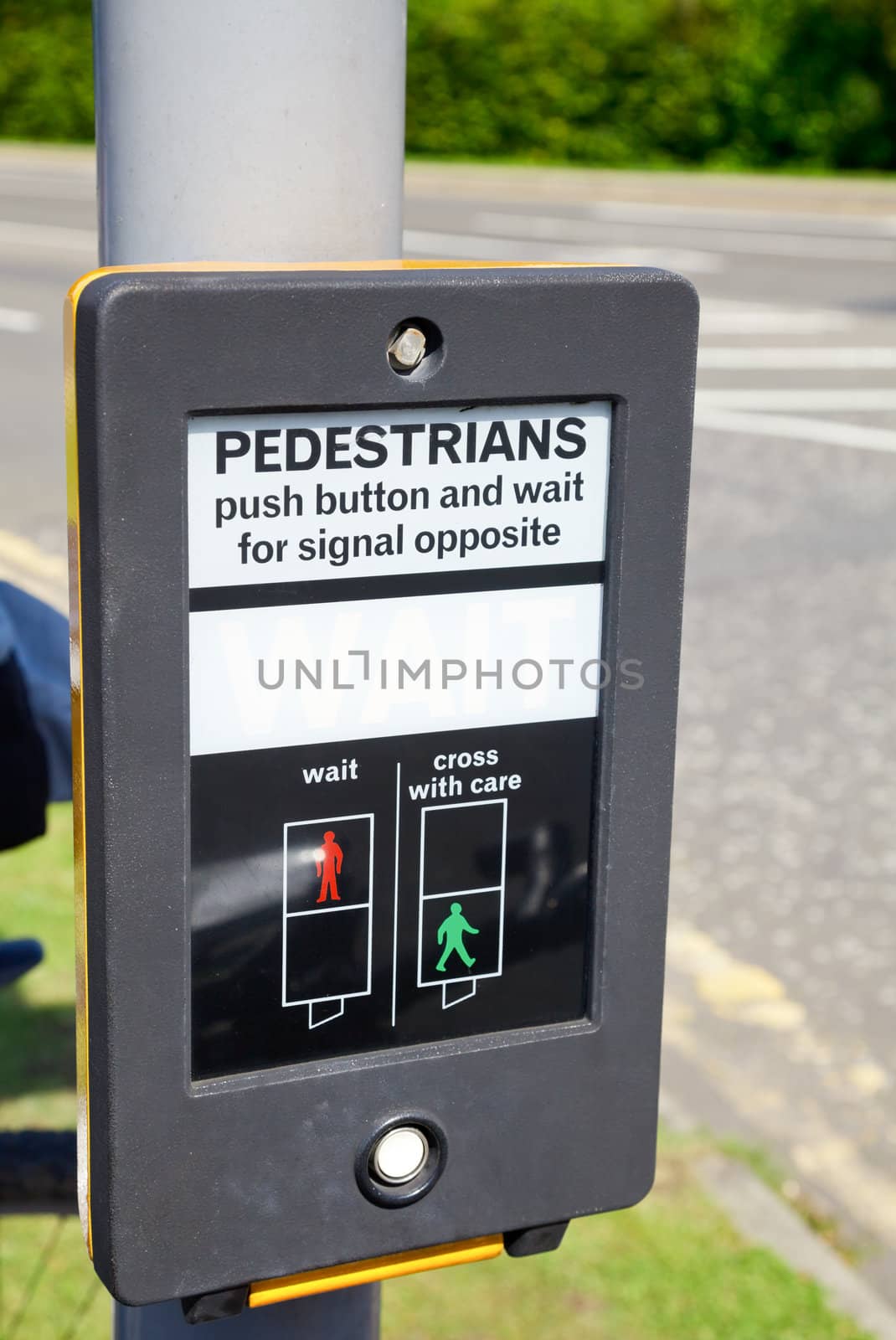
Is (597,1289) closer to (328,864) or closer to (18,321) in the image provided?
(328,864)

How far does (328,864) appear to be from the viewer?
3.89ft

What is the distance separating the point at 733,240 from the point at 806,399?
7466 mm

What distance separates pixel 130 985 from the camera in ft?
3.66

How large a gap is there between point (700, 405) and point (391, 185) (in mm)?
8723

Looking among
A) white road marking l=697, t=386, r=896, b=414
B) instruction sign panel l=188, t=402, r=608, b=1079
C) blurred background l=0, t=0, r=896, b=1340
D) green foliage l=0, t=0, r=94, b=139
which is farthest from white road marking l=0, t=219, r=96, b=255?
instruction sign panel l=188, t=402, r=608, b=1079

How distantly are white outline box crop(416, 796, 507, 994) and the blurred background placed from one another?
1728mm

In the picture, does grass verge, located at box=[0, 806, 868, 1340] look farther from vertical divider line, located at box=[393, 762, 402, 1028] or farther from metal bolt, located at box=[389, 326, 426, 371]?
metal bolt, located at box=[389, 326, 426, 371]

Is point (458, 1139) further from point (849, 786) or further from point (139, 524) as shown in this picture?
point (849, 786)

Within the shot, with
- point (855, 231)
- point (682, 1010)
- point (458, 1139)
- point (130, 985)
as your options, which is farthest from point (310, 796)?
point (855, 231)

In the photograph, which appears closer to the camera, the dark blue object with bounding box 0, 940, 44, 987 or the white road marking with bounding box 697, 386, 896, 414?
the dark blue object with bounding box 0, 940, 44, 987

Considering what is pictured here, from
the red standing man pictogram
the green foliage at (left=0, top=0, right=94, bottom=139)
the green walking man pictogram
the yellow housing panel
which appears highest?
the green foliage at (left=0, top=0, right=94, bottom=139)

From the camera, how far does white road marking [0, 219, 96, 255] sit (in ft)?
50.2

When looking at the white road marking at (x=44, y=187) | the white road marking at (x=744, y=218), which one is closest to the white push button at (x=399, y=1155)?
the white road marking at (x=744, y=218)

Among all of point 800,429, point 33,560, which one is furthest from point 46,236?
point 33,560
